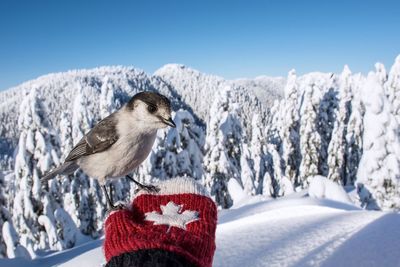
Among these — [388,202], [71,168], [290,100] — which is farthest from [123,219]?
[290,100]

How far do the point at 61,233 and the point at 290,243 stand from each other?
18556 mm

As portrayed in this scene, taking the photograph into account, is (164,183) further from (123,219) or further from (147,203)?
(123,219)

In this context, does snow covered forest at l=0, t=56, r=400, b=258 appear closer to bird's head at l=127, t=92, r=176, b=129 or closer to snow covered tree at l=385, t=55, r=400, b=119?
snow covered tree at l=385, t=55, r=400, b=119

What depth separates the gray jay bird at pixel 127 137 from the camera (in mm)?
3199

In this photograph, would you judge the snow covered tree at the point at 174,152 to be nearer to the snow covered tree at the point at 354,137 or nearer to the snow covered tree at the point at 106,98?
the snow covered tree at the point at 106,98

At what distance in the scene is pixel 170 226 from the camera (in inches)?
93.7

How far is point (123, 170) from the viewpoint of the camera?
3547 millimetres

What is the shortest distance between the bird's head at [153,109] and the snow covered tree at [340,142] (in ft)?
96.9

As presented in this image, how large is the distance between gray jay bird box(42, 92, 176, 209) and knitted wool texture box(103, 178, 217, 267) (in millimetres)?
236

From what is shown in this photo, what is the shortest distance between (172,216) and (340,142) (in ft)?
104

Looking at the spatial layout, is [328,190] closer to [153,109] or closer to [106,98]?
[153,109]

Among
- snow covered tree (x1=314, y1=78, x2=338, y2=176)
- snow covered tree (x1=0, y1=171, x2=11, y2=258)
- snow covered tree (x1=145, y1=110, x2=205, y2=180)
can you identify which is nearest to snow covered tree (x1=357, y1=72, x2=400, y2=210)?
snow covered tree (x1=145, y1=110, x2=205, y2=180)

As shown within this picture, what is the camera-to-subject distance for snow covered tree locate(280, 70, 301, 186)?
35.1 meters

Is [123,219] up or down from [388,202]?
up
